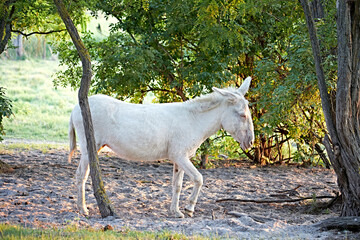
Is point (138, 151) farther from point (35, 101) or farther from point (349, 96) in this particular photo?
point (35, 101)

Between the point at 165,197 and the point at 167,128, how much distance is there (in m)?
1.74

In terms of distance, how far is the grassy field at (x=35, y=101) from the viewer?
20906mm

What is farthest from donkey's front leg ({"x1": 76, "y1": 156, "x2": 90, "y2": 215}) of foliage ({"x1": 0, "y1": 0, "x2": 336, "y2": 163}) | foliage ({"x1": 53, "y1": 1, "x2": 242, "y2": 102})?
foliage ({"x1": 53, "y1": 1, "x2": 242, "y2": 102})

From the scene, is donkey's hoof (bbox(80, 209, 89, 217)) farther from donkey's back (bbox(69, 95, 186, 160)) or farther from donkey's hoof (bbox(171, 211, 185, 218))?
donkey's hoof (bbox(171, 211, 185, 218))

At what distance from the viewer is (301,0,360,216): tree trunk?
20.9ft

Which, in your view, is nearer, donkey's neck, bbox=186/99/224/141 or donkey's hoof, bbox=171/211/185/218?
donkey's hoof, bbox=171/211/185/218

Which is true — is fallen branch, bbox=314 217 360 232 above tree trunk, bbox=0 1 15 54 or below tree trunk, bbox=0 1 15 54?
below

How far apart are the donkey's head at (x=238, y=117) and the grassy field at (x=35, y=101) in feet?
26.9

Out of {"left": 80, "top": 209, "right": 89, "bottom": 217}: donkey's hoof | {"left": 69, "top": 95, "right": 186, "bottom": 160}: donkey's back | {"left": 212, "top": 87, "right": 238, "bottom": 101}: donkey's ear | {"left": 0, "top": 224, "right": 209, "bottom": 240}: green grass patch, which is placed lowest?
{"left": 80, "top": 209, "right": 89, "bottom": 217}: donkey's hoof

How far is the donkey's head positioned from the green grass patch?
2.62 metres

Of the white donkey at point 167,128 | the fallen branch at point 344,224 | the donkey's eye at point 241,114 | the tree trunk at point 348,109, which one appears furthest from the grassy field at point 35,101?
the fallen branch at point 344,224

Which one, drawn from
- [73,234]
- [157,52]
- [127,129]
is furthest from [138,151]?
[157,52]

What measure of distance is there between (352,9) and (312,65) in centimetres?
224

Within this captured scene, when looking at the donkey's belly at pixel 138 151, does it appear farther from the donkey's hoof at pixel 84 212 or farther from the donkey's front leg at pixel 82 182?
the donkey's hoof at pixel 84 212
